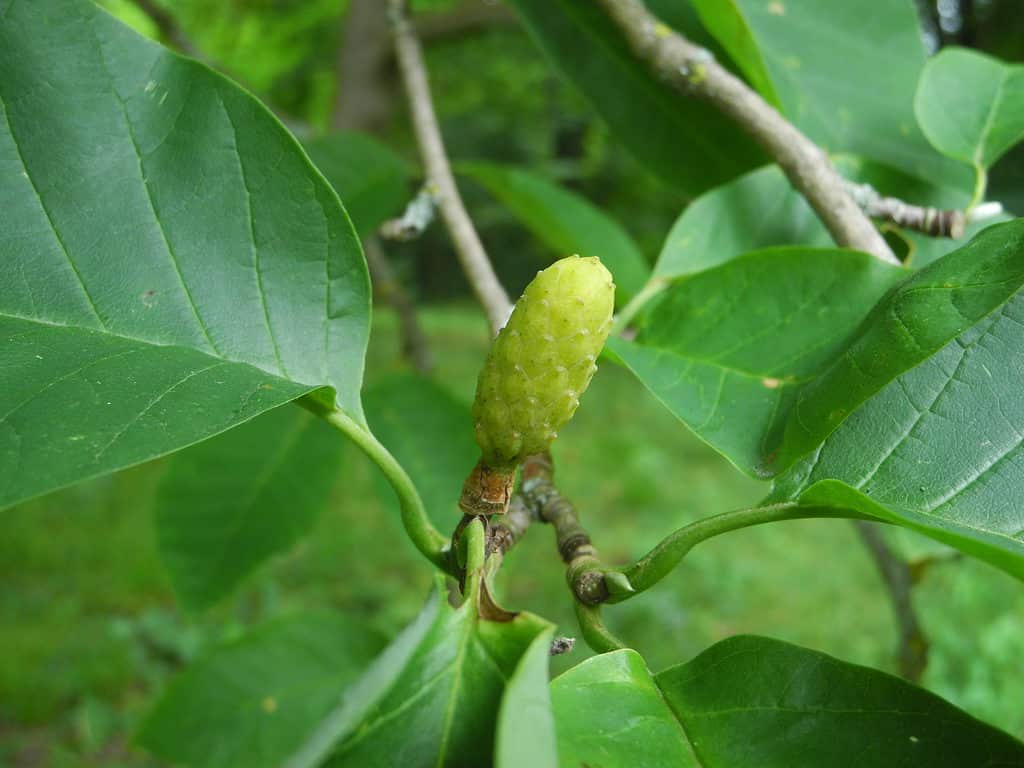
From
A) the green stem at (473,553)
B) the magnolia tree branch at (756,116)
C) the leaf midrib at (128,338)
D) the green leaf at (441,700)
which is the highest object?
the magnolia tree branch at (756,116)

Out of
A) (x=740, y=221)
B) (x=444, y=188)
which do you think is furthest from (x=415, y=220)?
(x=740, y=221)

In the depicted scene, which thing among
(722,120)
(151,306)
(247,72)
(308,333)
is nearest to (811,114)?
(722,120)

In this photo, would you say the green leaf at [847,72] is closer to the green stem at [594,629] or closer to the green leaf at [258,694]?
the green stem at [594,629]

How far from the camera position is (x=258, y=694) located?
65.7 inches

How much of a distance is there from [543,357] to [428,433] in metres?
1.02

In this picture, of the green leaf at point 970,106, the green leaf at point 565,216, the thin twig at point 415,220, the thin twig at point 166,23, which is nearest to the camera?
the green leaf at point 970,106

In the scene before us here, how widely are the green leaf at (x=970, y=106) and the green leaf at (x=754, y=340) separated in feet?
1.03

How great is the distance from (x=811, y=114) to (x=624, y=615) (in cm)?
300

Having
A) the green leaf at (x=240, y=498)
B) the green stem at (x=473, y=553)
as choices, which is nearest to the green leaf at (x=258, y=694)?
the green leaf at (x=240, y=498)

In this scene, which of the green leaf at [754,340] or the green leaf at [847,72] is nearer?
the green leaf at [754,340]

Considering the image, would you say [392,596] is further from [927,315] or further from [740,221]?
[927,315]

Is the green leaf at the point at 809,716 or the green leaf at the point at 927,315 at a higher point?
the green leaf at the point at 927,315

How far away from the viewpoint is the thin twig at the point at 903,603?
57.7 inches

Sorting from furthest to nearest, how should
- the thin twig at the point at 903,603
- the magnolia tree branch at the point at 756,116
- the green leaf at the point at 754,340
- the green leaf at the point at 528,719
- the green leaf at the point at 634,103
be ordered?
Result: 1. the thin twig at the point at 903,603
2. the green leaf at the point at 634,103
3. the magnolia tree branch at the point at 756,116
4. the green leaf at the point at 754,340
5. the green leaf at the point at 528,719
